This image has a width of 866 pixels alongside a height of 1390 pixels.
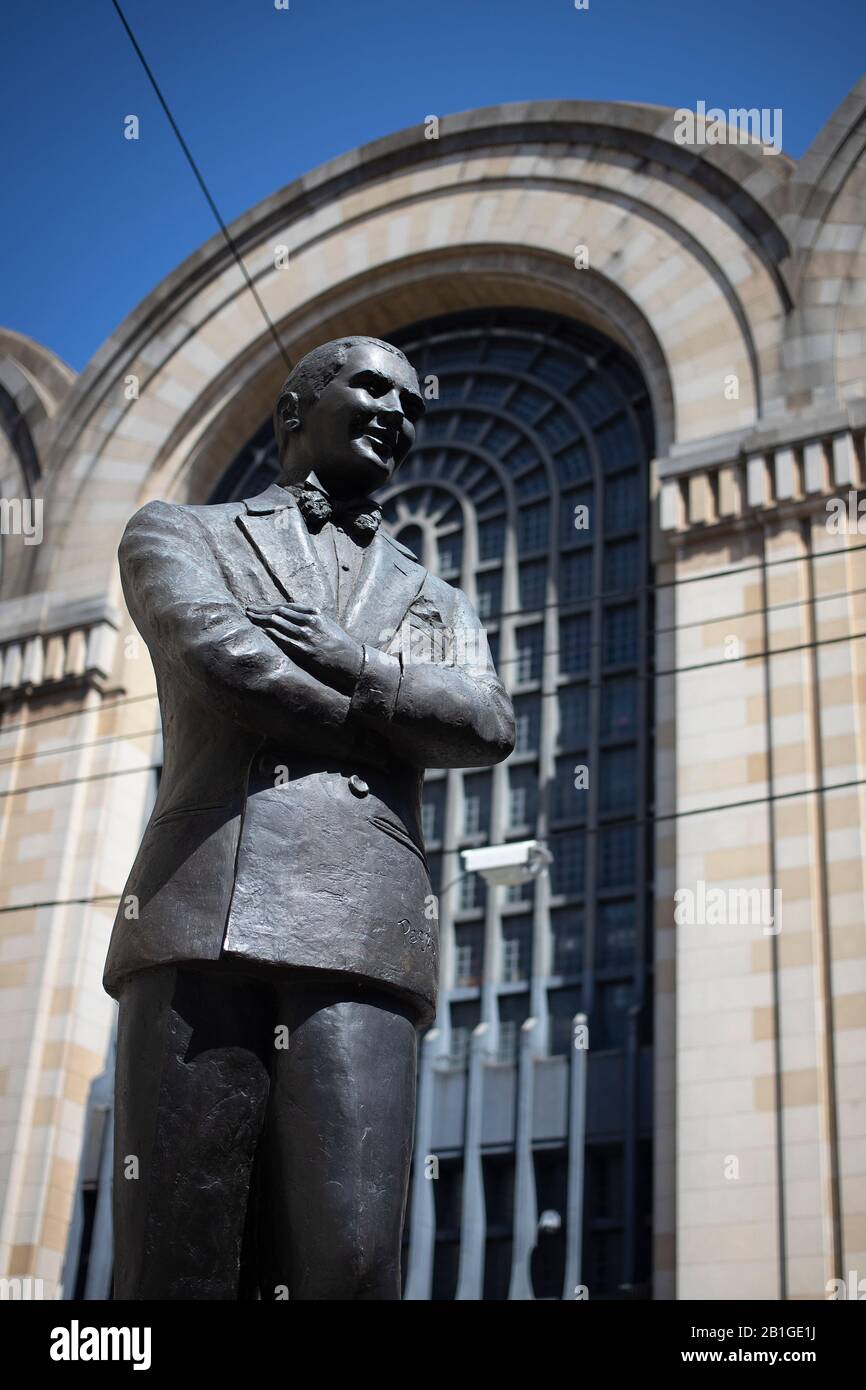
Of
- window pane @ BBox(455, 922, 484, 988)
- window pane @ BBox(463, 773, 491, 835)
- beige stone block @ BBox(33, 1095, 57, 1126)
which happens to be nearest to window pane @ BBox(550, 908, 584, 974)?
window pane @ BBox(455, 922, 484, 988)

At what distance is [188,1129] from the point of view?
4.09 metres

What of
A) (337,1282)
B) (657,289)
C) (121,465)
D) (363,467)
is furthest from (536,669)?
(337,1282)

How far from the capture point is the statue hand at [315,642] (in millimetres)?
4379

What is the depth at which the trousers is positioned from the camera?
13.2ft

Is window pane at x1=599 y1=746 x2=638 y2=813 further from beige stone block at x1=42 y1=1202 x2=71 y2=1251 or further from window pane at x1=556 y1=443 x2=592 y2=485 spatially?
beige stone block at x1=42 y1=1202 x2=71 y2=1251

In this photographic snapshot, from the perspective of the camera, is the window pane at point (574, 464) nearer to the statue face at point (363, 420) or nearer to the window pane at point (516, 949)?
the window pane at point (516, 949)

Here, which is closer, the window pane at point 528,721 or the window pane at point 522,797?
the window pane at point 522,797

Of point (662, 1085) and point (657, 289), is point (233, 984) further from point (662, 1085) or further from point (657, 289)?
point (657, 289)

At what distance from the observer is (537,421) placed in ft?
69.8

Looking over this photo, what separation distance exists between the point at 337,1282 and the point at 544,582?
16.4 meters

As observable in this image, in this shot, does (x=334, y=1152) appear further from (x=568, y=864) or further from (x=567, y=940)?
(x=568, y=864)

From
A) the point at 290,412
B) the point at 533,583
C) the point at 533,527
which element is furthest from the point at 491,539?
the point at 290,412

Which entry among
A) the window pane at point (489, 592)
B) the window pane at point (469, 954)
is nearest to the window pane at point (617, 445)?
the window pane at point (489, 592)

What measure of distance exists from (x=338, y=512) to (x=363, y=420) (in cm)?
31
